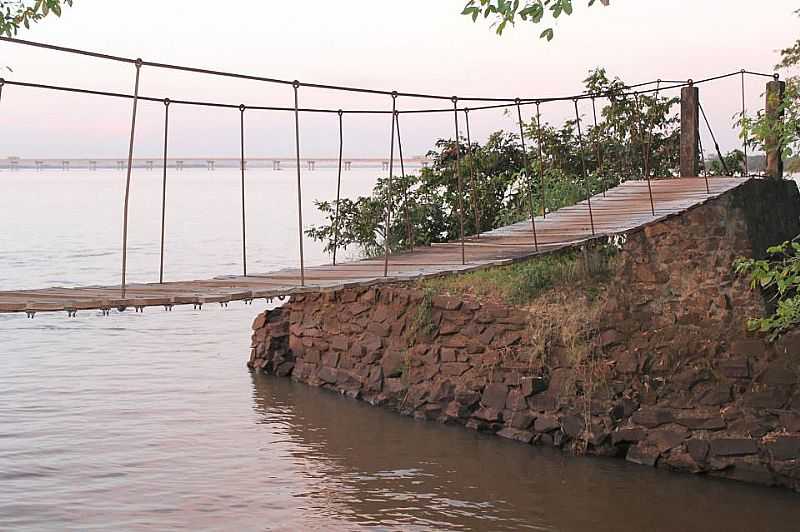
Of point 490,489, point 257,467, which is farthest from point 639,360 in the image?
point 257,467

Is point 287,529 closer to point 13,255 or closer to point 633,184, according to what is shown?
point 633,184

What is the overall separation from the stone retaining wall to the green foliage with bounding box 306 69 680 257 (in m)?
2.69

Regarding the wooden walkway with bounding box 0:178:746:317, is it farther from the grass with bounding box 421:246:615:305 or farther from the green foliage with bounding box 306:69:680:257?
the green foliage with bounding box 306:69:680:257

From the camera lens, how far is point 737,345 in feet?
27.7

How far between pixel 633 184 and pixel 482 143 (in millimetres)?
2820

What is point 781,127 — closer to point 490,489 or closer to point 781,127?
point 781,127

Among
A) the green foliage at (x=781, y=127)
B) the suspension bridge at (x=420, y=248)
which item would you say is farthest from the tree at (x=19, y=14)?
the green foliage at (x=781, y=127)

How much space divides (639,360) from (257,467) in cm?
292

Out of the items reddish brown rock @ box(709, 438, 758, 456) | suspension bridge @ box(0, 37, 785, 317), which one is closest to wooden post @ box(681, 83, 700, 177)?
suspension bridge @ box(0, 37, 785, 317)

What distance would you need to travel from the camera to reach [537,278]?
939cm

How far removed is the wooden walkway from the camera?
578 centimetres

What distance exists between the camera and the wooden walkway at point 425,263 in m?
5.78

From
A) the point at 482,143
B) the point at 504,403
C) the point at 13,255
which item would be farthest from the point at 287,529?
the point at 13,255

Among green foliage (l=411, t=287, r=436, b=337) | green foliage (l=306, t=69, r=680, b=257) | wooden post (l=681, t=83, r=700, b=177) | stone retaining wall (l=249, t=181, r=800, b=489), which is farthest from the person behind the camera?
green foliage (l=306, t=69, r=680, b=257)
